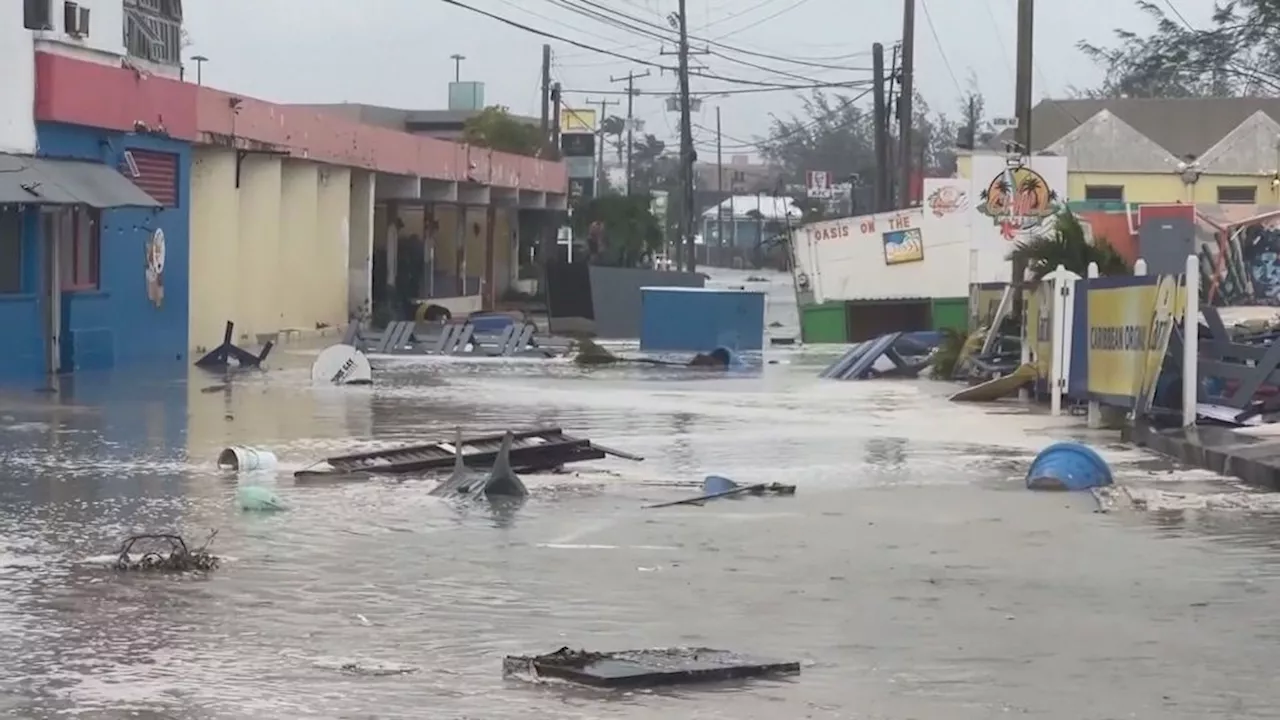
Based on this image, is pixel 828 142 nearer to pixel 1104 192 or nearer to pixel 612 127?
pixel 612 127

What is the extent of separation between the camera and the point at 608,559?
36.6 feet

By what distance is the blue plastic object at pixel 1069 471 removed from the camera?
14758 millimetres

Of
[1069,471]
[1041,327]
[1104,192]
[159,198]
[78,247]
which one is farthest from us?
[1104,192]

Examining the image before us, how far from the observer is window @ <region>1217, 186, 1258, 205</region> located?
61.0m

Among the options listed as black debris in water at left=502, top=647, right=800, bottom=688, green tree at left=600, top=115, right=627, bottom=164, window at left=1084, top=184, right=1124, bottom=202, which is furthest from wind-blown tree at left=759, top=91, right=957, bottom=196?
black debris in water at left=502, top=647, right=800, bottom=688

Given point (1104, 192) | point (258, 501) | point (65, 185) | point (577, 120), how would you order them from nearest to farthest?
1. point (258, 501)
2. point (65, 185)
3. point (1104, 192)
4. point (577, 120)

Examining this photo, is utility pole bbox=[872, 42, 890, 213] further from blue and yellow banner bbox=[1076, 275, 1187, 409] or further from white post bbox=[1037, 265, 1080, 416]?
blue and yellow banner bbox=[1076, 275, 1187, 409]

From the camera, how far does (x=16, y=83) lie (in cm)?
2502

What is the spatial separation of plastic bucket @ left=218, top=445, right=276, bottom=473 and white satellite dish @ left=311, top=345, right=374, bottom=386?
10.6 m

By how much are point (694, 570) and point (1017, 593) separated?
1.73m

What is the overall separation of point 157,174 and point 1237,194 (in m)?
39.9

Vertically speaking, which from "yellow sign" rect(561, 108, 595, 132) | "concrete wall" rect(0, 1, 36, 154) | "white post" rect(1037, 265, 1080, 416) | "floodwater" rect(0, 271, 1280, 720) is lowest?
"floodwater" rect(0, 271, 1280, 720)

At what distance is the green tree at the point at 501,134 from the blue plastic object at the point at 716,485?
60.0 meters

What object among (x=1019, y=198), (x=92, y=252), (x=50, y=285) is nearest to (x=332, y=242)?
(x=92, y=252)
